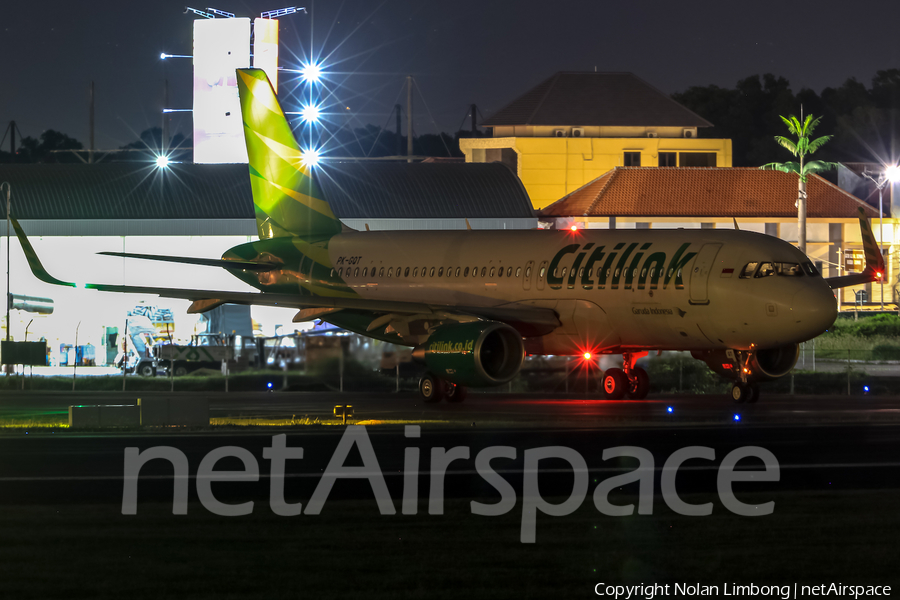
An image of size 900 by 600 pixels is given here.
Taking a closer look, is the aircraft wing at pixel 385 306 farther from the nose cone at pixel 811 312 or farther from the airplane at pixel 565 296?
the nose cone at pixel 811 312

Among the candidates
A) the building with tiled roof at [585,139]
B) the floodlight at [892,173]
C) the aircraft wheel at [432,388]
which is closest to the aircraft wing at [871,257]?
the aircraft wheel at [432,388]

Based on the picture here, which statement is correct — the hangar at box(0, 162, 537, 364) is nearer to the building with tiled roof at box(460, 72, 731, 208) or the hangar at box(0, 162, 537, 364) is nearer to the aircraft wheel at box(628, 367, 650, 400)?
the aircraft wheel at box(628, 367, 650, 400)

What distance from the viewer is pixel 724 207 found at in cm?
8556

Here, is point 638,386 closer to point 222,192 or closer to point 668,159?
point 222,192

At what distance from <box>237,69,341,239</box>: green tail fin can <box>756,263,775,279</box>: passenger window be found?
49.7 ft

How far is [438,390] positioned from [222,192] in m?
37.0

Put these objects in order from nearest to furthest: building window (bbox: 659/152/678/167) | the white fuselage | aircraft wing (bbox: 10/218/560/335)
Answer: the white fuselage → aircraft wing (bbox: 10/218/560/335) → building window (bbox: 659/152/678/167)

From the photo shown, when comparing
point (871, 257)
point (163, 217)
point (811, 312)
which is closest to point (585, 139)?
point (163, 217)

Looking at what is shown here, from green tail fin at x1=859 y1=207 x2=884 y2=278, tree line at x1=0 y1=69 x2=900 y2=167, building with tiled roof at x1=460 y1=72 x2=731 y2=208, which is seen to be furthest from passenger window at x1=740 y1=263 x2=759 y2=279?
tree line at x1=0 y1=69 x2=900 y2=167

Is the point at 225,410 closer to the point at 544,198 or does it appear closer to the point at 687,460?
the point at 687,460

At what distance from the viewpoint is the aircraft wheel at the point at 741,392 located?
28781mm

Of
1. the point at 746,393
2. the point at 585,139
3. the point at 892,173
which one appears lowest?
the point at 746,393

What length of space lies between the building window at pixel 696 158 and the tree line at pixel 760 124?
132ft

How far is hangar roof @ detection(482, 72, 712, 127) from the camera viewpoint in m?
102
